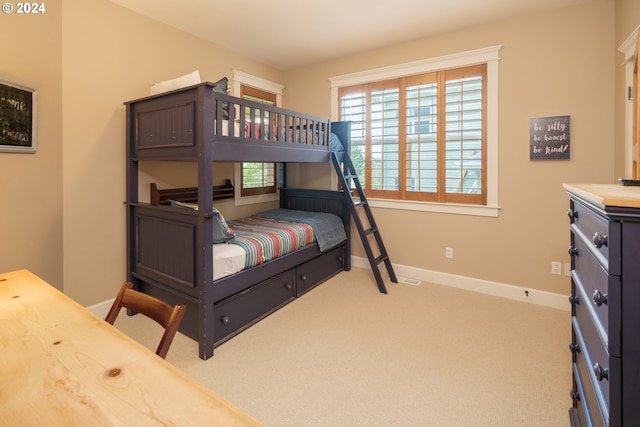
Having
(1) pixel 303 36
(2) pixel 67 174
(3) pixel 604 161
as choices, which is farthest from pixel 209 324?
(3) pixel 604 161

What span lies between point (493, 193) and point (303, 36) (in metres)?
2.52

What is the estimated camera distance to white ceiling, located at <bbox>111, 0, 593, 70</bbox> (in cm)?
286

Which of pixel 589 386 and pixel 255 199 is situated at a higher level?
pixel 255 199

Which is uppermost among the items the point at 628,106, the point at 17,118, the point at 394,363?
the point at 628,106

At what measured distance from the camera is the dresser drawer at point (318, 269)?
334 centimetres

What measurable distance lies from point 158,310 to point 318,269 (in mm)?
2481

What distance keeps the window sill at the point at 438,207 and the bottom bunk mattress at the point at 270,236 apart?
56 cm

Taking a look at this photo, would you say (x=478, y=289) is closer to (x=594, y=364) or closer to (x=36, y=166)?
(x=594, y=364)

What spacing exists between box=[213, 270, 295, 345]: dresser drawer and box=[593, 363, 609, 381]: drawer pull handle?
2088 mm

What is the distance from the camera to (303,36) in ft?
11.5

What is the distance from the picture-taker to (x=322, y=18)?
3.12m

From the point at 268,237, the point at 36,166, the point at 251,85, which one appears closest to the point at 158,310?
the point at 268,237

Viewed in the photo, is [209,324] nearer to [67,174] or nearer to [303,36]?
[67,174]


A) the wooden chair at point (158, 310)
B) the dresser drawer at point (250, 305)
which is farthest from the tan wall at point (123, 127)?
the wooden chair at point (158, 310)
